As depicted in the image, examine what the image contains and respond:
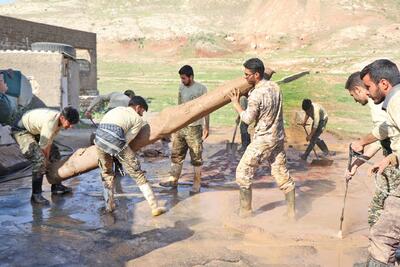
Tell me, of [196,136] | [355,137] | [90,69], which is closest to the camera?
[196,136]

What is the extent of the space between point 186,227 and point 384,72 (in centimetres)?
288

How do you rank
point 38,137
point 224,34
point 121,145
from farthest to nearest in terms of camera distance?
1. point 224,34
2. point 38,137
3. point 121,145

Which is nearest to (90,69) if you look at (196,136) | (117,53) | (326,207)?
(196,136)

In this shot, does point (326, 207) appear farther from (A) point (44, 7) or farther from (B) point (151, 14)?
(A) point (44, 7)

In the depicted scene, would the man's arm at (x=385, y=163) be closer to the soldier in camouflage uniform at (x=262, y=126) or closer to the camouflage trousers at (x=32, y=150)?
the soldier in camouflage uniform at (x=262, y=126)

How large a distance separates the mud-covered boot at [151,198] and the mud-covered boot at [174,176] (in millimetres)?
1346

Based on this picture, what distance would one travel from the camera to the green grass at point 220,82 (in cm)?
1630

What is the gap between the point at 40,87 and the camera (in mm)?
11844

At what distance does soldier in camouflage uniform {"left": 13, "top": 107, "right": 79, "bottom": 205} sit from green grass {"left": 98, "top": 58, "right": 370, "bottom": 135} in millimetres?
9114

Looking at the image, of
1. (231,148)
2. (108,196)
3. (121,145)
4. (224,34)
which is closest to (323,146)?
(231,148)

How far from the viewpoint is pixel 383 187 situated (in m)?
4.02

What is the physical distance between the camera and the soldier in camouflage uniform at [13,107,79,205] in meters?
6.20

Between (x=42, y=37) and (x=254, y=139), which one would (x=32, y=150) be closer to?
(x=254, y=139)

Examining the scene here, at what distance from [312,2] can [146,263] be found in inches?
2364
